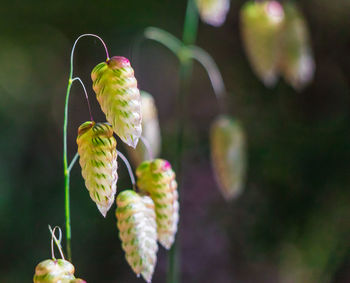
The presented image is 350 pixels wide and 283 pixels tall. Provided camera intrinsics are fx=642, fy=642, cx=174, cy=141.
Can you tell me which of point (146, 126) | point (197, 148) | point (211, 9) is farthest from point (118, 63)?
point (197, 148)

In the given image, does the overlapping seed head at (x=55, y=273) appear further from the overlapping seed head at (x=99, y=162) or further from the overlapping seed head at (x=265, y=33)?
the overlapping seed head at (x=265, y=33)

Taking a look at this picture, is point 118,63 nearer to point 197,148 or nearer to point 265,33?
point 265,33

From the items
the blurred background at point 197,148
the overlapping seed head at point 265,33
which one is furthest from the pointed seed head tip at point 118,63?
the blurred background at point 197,148

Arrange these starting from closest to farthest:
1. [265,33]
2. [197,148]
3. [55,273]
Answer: [55,273], [265,33], [197,148]

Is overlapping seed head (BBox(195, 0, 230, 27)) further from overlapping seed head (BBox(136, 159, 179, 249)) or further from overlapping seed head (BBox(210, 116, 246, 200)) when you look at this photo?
overlapping seed head (BBox(136, 159, 179, 249))

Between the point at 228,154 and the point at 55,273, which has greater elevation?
the point at 55,273

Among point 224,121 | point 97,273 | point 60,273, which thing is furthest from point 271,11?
point 97,273

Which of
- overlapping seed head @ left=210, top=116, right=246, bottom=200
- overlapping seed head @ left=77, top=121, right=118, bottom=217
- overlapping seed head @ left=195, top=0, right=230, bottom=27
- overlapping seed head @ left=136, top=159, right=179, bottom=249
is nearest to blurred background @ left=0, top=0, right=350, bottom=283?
overlapping seed head @ left=210, top=116, right=246, bottom=200

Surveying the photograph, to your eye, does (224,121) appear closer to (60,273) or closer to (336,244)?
(60,273)
